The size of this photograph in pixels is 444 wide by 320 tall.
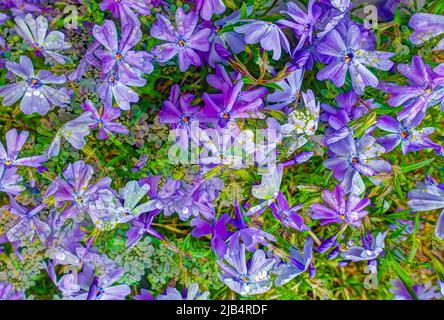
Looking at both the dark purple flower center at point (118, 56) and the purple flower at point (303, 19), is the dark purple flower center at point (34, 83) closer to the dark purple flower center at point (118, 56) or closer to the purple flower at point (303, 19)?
the dark purple flower center at point (118, 56)

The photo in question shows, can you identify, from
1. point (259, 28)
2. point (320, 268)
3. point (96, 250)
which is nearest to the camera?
point (259, 28)

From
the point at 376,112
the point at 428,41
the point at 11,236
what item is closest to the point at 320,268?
the point at 376,112

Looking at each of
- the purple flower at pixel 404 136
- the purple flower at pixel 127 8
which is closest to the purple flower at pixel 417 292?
the purple flower at pixel 404 136

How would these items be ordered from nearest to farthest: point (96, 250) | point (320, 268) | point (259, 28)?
point (259, 28) → point (96, 250) → point (320, 268)

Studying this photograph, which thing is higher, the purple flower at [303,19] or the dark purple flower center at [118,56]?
the purple flower at [303,19]

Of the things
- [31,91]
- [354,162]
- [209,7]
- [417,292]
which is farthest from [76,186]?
[417,292]

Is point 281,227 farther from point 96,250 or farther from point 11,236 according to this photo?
point 11,236
